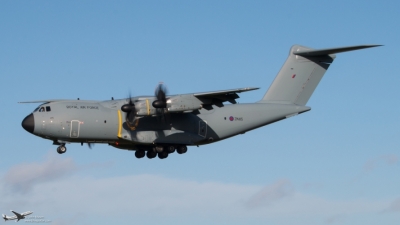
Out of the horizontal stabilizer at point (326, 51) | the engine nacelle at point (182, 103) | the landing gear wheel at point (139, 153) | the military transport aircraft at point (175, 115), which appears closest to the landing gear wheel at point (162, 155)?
the military transport aircraft at point (175, 115)

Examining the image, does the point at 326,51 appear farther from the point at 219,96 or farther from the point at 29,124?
the point at 29,124

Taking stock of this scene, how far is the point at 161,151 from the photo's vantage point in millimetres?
24406

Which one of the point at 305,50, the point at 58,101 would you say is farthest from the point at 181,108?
the point at 305,50

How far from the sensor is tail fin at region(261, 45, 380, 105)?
84.3ft

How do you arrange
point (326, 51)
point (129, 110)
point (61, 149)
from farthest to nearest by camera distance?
1. point (326, 51)
2. point (61, 149)
3. point (129, 110)

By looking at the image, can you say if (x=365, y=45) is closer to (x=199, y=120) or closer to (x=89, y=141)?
(x=199, y=120)

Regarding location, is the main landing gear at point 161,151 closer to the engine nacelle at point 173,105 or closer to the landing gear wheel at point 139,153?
the landing gear wheel at point 139,153

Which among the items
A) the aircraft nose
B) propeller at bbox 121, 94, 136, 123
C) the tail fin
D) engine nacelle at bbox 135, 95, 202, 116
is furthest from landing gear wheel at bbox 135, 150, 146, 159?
the tail fin

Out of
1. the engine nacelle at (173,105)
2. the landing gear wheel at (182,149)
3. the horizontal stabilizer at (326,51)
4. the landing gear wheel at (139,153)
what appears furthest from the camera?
the landing gear wheel at (139,153)

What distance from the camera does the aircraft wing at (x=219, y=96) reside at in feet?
74.2

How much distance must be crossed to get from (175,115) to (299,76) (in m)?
4.85

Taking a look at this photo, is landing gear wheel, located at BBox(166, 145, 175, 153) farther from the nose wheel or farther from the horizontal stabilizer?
the horizontal stabilizer

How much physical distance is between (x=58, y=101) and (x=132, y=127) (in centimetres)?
250

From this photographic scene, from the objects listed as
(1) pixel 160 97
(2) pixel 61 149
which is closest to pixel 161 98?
(1) pixel 160 97
